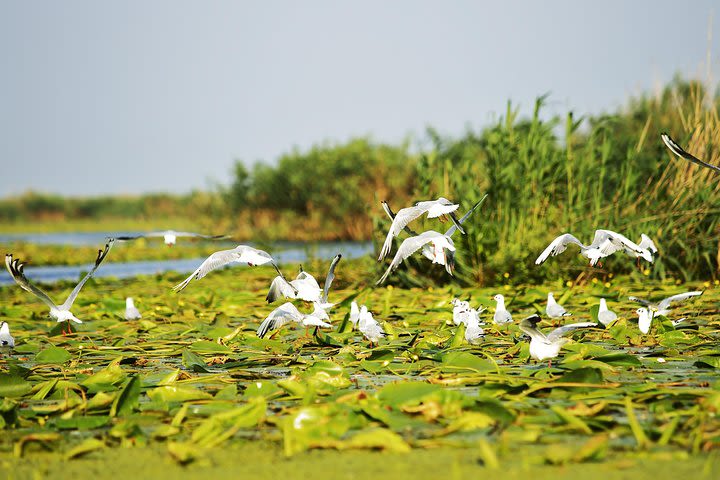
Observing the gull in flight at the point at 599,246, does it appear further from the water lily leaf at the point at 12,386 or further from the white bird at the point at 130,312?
the white bird at the point at 130,312

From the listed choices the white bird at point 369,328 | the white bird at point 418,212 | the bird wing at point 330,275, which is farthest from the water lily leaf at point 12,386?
the white bird at point 418,212

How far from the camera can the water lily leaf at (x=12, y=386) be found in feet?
12.2

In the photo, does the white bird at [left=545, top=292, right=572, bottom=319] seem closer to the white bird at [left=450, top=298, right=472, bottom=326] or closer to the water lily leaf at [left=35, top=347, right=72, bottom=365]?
the white bird at [left=450, top=298, right=472, bottom=326]

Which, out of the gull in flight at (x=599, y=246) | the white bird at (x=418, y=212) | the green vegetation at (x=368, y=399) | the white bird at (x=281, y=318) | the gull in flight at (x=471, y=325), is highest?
the white bird at (x=418, y=212)

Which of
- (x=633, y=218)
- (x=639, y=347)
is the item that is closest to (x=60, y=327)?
(x=639, y=347)

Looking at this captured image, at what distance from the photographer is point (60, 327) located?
19.0 ft

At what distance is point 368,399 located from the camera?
10.6 ft

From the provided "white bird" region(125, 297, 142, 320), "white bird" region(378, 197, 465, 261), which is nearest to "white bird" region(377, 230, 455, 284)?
"white bird" region(378, 197, 465, 261)

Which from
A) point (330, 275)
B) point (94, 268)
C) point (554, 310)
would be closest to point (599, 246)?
point (554, 310)

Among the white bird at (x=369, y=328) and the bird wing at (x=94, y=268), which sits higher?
the bird wing at (x=94, y=268)

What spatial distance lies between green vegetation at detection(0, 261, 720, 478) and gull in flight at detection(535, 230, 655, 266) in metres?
0.48

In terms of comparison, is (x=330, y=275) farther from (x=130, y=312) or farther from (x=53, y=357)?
(x=130, y=312)

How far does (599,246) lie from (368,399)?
252cm

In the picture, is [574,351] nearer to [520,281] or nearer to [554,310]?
[554,310]
